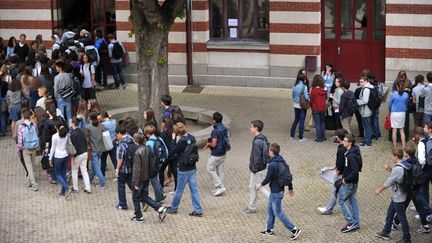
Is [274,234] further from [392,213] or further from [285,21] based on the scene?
[285,21]

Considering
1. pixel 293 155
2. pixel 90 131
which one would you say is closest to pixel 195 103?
pixel 293 155

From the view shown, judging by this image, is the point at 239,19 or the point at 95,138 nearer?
the point at 95,138

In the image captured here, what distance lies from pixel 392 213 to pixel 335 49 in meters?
11.4

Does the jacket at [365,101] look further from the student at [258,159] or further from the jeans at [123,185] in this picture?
the jeans at [123,185]

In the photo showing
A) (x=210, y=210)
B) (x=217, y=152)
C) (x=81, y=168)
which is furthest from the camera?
(x=81, y=168)

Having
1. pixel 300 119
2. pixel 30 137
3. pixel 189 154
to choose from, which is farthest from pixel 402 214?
pixel 30 137

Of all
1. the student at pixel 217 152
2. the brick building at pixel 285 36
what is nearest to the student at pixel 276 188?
the student at pixel 217 152

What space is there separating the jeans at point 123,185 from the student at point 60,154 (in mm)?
1342

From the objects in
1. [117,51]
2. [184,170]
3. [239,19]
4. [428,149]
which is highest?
[239,19]

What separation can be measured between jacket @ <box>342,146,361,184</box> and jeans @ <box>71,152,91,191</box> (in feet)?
15.9

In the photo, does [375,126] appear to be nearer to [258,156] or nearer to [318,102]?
[318,102]

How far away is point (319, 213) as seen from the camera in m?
16.0

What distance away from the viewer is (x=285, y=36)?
1000 inches

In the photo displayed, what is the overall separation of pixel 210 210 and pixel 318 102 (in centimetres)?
507
